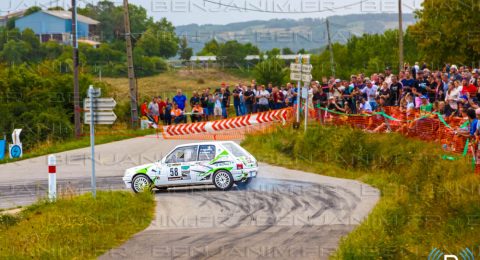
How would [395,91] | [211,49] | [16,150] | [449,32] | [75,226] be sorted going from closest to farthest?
[75,226] → [395,91] → [16,150] → [449,32] → [211,49]

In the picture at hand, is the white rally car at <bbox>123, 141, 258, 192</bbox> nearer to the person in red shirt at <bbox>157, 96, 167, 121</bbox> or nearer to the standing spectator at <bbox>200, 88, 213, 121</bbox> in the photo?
the standing spectator at <bbox>200, 88, 213, 121</bbox>

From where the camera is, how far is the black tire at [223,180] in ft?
78.1

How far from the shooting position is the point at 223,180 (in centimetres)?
2383

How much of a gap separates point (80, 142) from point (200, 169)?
48.9 ft

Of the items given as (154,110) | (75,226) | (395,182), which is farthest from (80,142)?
(75,226)

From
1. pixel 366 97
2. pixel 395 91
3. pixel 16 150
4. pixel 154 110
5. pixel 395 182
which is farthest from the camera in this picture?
pixel 154 110

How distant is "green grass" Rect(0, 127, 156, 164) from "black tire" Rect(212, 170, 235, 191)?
12.8 metres

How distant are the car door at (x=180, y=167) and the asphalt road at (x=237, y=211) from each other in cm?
38

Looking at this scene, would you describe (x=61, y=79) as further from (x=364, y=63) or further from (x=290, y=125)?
(x=364, y=63)

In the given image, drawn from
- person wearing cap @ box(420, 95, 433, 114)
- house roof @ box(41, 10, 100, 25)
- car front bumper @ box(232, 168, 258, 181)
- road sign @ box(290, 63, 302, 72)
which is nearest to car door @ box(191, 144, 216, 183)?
car front bumper @ box(232, 168, 258, 181)

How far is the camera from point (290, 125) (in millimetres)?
32500

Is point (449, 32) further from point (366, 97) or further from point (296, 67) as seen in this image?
point (296, 67)

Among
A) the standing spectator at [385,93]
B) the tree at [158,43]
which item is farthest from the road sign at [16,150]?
the tree at [158,43]

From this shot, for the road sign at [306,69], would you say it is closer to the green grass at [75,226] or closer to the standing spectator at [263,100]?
the standing spectator at [263,100]
